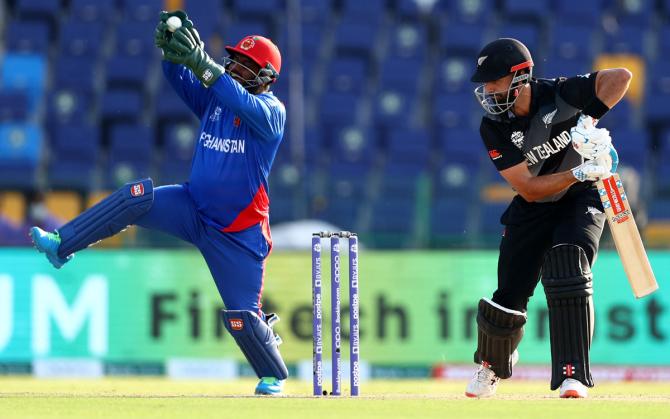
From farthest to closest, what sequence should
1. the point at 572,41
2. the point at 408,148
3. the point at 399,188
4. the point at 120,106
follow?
the point at 572,41 < the point at 120,106 < the point at 408,148 < the point at 399,188

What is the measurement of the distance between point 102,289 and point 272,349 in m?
4.35

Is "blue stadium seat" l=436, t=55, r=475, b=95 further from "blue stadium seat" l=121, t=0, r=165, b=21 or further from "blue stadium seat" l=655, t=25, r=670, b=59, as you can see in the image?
"blue stadium seat" l=121, t=0, r=165, b=21

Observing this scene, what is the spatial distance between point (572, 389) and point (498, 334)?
72cm

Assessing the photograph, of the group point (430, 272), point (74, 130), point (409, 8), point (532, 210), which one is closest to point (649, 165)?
point (409, 8)

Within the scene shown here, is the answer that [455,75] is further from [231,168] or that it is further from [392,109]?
[231,168]

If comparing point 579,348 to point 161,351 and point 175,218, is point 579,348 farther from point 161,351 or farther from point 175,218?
point 161,351

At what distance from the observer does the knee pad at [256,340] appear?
23.8 ft

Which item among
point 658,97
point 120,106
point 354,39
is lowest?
point 120,106

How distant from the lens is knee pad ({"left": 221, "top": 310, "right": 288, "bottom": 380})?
7.25 m

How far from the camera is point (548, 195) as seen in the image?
22.6 feet

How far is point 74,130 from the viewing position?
48.7ft

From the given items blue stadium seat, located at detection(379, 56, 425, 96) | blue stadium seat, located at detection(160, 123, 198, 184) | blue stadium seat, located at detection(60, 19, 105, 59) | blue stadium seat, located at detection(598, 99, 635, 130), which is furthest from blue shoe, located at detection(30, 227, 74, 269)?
blue stadium seat, located at detection(598, 99, 635, 130)

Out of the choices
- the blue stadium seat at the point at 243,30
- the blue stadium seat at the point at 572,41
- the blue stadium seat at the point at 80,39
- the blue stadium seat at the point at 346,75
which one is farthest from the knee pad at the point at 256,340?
the blue stadium seat at the point at 572,41

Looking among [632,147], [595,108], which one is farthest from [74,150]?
[595,108]
